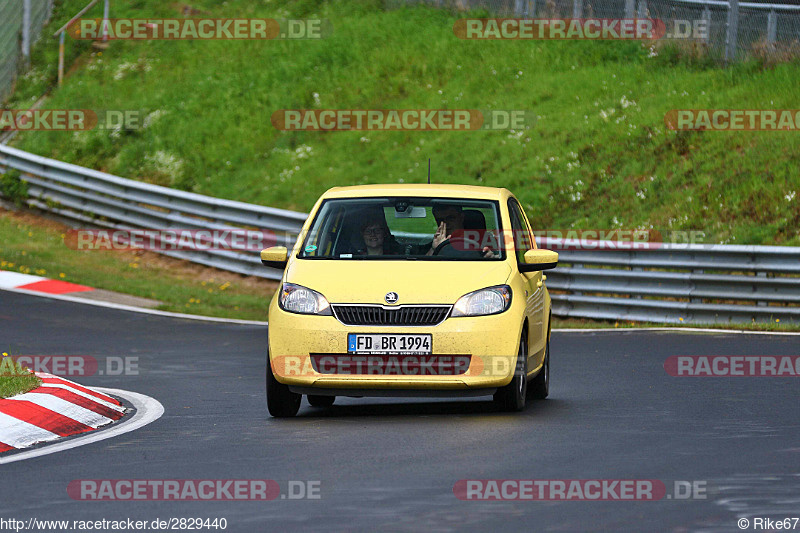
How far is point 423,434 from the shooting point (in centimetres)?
955

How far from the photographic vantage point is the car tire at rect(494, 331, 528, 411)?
10477 mm

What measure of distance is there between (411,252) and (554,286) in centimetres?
984

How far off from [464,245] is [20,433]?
3.47 meters

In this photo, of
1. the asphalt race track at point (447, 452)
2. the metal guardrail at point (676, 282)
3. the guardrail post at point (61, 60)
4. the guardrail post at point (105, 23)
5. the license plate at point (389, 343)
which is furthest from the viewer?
the guardrail post at point (105, 23)

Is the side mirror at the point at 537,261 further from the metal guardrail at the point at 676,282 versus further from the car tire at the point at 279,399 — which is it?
the metal guardrail at the point at 676,282

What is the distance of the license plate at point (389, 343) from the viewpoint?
33.0 ft

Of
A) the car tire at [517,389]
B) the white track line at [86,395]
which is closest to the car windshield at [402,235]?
the car tire at [517,389]

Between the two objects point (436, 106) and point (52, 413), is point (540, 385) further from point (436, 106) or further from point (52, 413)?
point (436, 106)

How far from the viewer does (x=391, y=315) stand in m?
10.1

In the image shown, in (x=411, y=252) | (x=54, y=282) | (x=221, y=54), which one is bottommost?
(x=54, y=282)

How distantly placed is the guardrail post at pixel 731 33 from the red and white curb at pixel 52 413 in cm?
1863

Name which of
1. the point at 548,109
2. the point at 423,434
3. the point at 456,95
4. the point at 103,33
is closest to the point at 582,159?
the point at 548,109

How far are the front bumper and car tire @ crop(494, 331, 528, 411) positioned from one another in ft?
0.71

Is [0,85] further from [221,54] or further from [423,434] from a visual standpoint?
[423,434]
